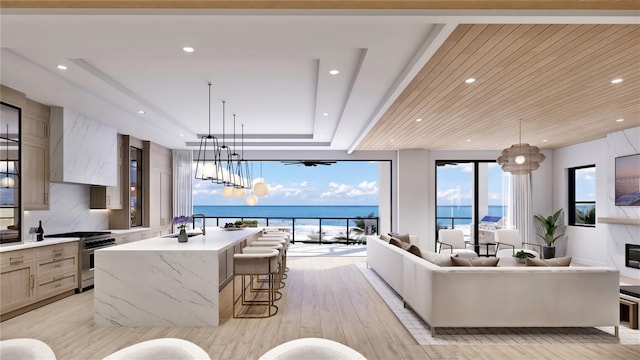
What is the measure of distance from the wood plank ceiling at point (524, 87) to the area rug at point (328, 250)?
3431 mm

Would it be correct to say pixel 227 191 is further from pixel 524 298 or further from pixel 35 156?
pixel 524 298

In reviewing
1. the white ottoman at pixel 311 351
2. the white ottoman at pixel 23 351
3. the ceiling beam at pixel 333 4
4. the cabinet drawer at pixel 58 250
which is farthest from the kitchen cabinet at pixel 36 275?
the white ottoman at pixel 311 351

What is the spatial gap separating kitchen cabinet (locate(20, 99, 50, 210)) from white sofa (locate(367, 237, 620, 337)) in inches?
191

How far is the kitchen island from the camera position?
3803 millimetres

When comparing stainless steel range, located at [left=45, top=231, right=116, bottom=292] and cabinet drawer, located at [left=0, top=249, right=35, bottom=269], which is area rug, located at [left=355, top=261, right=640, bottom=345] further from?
stainless steel range, located at [left=45, top=231, right=116, bottom=292]

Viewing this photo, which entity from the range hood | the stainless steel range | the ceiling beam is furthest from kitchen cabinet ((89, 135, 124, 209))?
the ceiling beam

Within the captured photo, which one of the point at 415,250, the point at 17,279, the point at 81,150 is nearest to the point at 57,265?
the point at 17,279

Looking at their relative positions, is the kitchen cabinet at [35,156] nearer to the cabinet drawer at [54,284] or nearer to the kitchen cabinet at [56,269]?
the kitchen cabinet at [56,269]

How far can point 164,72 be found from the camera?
4012 mm

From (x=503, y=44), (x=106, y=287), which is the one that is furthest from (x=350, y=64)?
(x=106, y=287)

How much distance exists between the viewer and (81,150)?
542 centimetres

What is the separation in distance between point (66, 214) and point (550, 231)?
9238 millimetres

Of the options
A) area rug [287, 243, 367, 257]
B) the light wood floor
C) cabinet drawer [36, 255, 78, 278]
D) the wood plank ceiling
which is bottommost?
area rug [287, 243, 367, 257]

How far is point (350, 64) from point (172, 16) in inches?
69.3
